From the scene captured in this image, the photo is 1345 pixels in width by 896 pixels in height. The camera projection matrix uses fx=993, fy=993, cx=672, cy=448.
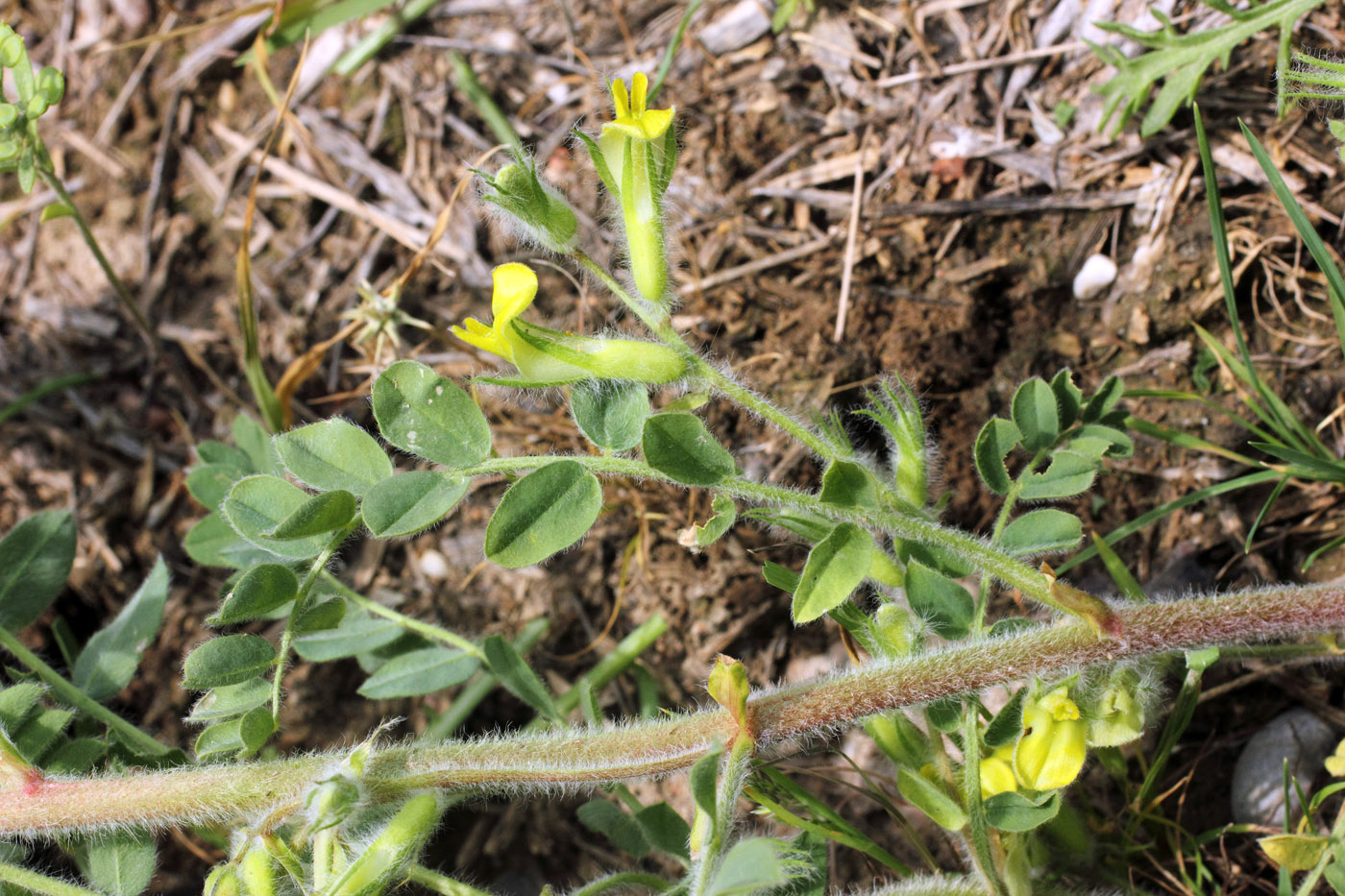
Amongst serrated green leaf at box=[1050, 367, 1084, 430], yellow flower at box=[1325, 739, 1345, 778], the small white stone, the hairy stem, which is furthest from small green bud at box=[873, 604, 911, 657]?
the small white stone

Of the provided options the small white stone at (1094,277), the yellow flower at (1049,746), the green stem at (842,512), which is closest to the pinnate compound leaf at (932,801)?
the yellow flower at (1049,746)

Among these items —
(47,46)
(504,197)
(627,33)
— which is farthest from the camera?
(47,46)

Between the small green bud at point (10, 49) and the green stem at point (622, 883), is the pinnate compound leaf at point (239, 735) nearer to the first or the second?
the green stem at point (622, 883)

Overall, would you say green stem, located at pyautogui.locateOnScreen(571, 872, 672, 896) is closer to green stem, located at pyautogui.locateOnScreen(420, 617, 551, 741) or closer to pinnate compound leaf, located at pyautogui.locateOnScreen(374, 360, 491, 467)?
green stem, located at pyautogui.locateOnScreen(420, 617, 551, 741)

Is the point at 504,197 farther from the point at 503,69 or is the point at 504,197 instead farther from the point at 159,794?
the point at 503,69

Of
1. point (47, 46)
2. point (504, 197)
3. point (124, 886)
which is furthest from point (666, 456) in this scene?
point (47, 46)
